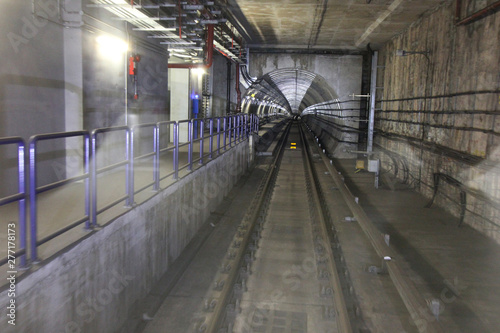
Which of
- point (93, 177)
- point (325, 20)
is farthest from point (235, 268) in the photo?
point (325, 20)

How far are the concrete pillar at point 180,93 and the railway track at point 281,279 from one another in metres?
6.54

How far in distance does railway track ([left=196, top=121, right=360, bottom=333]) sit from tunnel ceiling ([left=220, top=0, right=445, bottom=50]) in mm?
5393

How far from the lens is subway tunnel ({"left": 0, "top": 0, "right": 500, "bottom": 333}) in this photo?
3.82m

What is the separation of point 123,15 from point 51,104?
2342 mm

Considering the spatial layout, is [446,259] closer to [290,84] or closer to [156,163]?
[156,163]

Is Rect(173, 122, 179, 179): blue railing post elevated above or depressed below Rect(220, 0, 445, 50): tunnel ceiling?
below

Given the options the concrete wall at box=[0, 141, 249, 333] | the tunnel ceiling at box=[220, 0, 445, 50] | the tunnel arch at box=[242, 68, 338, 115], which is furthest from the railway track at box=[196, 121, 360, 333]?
the tunnel arch at box=[242, 68, 338, 115]

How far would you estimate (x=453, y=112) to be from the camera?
9227 mm

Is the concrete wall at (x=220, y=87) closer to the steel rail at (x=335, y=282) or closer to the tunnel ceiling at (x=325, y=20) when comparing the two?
the tunnel ceiling at (x=325, y=20)

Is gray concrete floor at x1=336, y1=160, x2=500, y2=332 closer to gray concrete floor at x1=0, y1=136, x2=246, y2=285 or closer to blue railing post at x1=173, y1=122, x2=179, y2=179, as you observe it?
gray concrete floor at x1=0, y1=136, x2=246, y2=285

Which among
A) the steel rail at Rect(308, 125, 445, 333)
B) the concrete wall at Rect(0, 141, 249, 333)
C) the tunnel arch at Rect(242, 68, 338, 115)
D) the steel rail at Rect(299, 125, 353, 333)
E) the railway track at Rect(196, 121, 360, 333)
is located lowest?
the railway track at Rect(196, 121, 360, 333)

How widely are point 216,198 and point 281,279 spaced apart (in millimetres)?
4084

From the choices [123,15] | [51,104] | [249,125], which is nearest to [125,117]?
[123,15]

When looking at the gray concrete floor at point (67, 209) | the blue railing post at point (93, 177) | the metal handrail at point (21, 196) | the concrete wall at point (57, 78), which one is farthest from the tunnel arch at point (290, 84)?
the metal handrail at point (21, 196)
